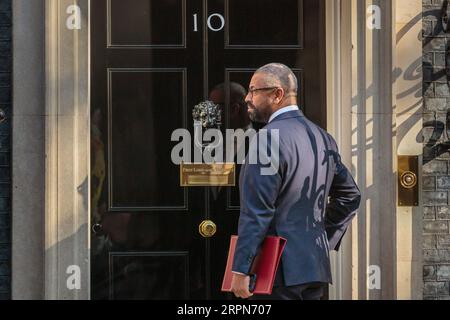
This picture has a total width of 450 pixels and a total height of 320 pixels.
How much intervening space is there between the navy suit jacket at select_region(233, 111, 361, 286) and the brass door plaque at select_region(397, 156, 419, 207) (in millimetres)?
1542

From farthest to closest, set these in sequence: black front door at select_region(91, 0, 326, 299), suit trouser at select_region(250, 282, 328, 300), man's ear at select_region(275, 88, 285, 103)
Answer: black front door at select_region(91, 0, 326, 299), man's ear at select_region(275, 88, 285, 103), suit trouser at select_region(250, 282, 328, 300)

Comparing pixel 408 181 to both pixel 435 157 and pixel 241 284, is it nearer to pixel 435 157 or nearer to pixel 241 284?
pixel 435 157

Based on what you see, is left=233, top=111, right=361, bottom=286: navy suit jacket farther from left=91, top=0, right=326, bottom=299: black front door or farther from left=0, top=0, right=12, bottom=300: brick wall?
left=0, top=0, right=12, bottom=300: brick wall

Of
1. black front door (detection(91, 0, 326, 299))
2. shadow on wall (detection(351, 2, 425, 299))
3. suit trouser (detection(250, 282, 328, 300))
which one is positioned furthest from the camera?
black front door (detection(91, 0, 326, 299))

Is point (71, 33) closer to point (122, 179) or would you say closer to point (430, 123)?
point (122, 179)

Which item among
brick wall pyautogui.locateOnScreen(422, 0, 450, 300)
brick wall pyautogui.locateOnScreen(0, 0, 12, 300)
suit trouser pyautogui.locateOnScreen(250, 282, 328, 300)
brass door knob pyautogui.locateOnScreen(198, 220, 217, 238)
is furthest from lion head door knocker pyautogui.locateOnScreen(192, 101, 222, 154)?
suit trouser pyautogui.locateOnScreen(250, 282, 328, 300)

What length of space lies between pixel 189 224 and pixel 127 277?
57 centimetres

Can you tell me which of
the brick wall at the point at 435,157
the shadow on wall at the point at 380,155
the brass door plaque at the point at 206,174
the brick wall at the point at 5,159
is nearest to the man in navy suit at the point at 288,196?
the shadow on wall at the point at 380,155

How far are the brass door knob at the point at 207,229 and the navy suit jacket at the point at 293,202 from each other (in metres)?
1.68

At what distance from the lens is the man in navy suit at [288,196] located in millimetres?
3977

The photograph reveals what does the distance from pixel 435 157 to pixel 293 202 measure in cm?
215

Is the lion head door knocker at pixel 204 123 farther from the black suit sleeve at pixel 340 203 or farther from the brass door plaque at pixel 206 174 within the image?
the black suit sleeve at pixel 340 203

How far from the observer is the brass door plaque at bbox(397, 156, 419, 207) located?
5.75 m

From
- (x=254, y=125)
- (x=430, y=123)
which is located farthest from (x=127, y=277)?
(x=430, y=123)
